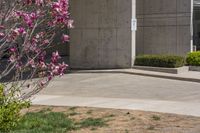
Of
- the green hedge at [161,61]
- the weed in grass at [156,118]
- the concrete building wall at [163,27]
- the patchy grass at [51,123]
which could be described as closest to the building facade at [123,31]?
the concrete building wall at [163,27]

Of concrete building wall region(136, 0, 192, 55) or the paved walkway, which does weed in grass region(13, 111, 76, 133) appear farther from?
concrete building wall region(136, 0, 192, 55)

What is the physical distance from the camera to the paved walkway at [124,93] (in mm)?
12461

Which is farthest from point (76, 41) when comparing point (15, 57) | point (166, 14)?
point (15, 57)

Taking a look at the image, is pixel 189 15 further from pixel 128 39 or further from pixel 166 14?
pixel 128 39

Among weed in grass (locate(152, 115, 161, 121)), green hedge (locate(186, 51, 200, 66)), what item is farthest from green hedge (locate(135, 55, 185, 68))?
weed in grass (locate(152, 115, 161, 121))

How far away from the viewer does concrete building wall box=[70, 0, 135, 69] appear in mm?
23797

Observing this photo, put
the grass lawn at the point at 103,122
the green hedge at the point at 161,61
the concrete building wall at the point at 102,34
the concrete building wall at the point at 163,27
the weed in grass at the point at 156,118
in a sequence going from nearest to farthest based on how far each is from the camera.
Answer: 1. the grass lawn at the point at 103,122
2. the weed in grass at the point at 156,118
3. the green hedge at the point at 161,61
4. the concrete building wall at the point at 102,34
5. the concrete building wall at the point at 163,27

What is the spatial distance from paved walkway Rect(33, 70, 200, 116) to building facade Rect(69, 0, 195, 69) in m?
2.63

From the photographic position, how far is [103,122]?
9938mm

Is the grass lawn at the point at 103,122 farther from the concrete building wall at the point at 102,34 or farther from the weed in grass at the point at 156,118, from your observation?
the concrete building wall at the point at 102,34

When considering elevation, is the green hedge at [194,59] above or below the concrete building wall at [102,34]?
below

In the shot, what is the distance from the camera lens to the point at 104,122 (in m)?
9.95

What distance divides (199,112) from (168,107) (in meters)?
1.08

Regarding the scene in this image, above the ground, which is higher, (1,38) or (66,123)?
(1,38)
